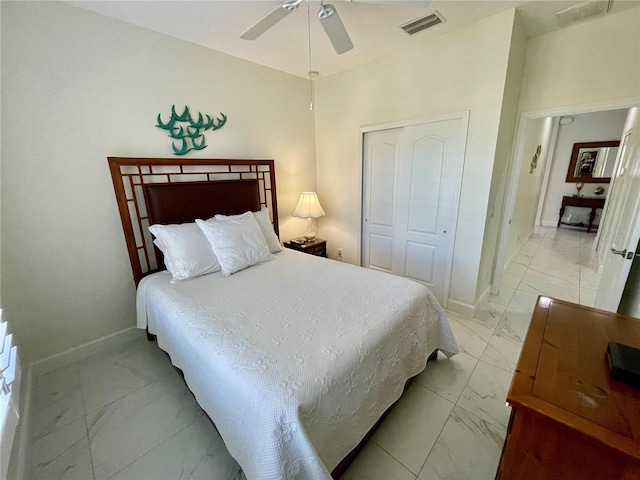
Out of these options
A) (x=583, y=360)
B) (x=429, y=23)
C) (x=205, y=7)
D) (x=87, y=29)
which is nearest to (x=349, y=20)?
(x=429, y=23)

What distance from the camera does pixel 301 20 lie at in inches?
77.9

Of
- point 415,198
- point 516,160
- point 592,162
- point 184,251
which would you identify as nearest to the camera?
point 184,251

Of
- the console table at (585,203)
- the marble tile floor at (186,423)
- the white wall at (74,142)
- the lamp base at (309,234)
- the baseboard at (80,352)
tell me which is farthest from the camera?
the console table at (585,203)

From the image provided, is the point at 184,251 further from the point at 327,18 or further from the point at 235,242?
the point at 327,18

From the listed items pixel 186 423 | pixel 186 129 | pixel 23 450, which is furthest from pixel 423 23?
pixel 23 450

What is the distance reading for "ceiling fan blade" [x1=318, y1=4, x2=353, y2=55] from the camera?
147 cm

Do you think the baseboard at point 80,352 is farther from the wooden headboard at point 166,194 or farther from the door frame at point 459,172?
the door frame at point 459,172

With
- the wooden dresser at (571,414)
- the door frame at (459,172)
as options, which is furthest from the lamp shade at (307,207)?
the wooden dresser at (571,414)

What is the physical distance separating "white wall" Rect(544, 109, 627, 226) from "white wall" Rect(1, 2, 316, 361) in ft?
23.7

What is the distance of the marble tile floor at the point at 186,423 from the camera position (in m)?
1.34

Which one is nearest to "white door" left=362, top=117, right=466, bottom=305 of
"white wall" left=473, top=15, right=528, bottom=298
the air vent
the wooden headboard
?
"white wall" left=473, top=15, right=528, bottom=298

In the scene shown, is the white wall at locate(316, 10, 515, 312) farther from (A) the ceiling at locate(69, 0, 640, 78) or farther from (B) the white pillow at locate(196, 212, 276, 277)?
(B) the white pillow at locate(196, 212, 276, 277)

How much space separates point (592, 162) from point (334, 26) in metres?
6.99

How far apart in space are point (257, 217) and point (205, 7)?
1.68 m
